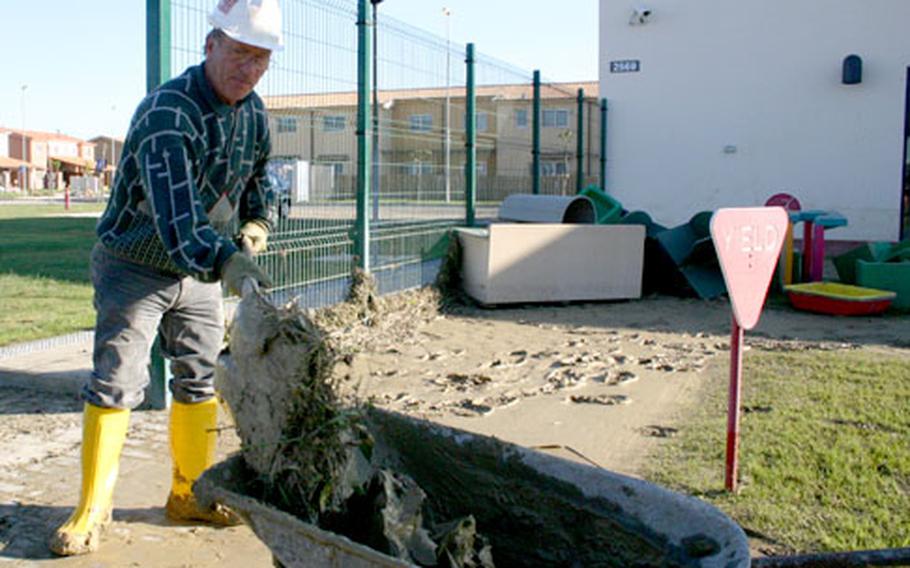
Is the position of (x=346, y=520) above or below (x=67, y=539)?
above

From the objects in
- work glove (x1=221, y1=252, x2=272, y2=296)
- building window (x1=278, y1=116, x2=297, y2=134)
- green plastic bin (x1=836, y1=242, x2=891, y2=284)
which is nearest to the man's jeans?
work glove (x1=221, y1=252, x2=272, y2=296)

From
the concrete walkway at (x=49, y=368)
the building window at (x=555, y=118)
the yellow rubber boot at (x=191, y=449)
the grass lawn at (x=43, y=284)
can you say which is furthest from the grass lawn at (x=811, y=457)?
the building window at (x=555, y=118)

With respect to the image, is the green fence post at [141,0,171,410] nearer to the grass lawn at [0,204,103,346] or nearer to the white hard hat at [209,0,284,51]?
the white hard hat at [209,0,284,51]

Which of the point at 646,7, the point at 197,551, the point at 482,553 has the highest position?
the point at 646,7

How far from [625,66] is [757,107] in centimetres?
237

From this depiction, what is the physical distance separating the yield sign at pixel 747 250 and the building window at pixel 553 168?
340 inches

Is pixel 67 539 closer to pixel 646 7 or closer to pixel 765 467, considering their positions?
pixel 765 467

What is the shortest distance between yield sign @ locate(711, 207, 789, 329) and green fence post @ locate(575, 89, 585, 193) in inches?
398

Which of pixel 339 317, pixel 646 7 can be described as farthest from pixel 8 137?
pixel 339 317

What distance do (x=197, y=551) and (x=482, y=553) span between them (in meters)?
1.60

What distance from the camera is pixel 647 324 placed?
8859 millimetres

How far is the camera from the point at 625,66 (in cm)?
1658

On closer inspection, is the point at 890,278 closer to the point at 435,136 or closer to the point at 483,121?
the point at 483,121

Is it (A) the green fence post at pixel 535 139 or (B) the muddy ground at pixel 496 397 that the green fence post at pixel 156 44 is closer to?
(B) the muddy ground at pixel 496 397
